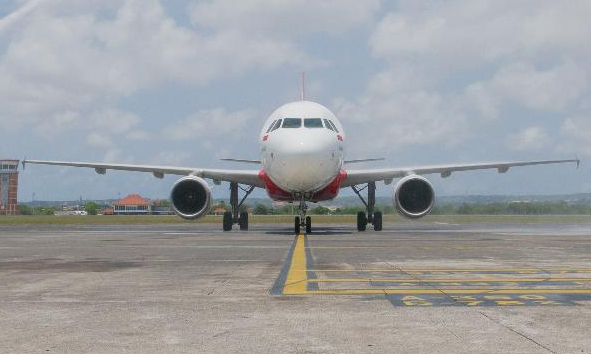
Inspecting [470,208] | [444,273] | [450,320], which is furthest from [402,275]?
[470,208]

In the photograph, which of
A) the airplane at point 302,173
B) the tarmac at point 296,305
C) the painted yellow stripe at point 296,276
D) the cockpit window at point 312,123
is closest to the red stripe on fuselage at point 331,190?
the airplane at point 302,173

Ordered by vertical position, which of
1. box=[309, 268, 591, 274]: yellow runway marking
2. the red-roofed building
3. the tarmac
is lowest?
the tarmac

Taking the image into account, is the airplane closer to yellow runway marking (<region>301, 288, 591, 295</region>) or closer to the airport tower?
yellow runway marking (<region>301, 288, 591, 295</region>)

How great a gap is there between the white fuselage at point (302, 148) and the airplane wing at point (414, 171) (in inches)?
128

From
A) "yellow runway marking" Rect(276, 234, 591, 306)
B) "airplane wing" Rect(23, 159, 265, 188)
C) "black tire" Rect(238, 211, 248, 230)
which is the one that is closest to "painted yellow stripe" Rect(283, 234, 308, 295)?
"yellow runway marking" Rect(276, 234, 591, 306)

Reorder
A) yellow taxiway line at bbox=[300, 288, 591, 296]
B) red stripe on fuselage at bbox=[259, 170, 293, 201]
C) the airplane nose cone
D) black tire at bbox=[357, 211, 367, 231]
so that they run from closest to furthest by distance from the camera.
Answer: yellow taxiway line at bbox=[300, 288, 591, 296] → the airplane nose cone → red stripe on fuselage at bbox=[259, 170, 293, 201] → black tire at bbox=[357, 211, 367, 231]

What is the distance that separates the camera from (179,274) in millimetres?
10469

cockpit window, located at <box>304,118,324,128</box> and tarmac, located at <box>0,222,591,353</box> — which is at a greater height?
cockpit window, located at <box>304,118,324,128</box>

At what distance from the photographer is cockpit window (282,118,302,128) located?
77.4 feet

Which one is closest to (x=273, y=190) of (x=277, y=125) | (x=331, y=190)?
(x=331, y=190)

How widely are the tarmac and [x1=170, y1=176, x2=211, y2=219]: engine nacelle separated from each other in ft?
41.5

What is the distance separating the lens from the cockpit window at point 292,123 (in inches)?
928

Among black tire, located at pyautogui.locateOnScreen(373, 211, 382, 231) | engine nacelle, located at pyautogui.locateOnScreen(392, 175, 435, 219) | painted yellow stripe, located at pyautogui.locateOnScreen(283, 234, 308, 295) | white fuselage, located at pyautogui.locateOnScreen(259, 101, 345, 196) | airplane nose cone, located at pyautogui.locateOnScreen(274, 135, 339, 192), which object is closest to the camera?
painted yellow stripe, located at pyautogui.locateOnScreen(283, 234, 308, 295)

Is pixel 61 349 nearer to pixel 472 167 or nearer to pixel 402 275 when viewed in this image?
pixel 402 275
